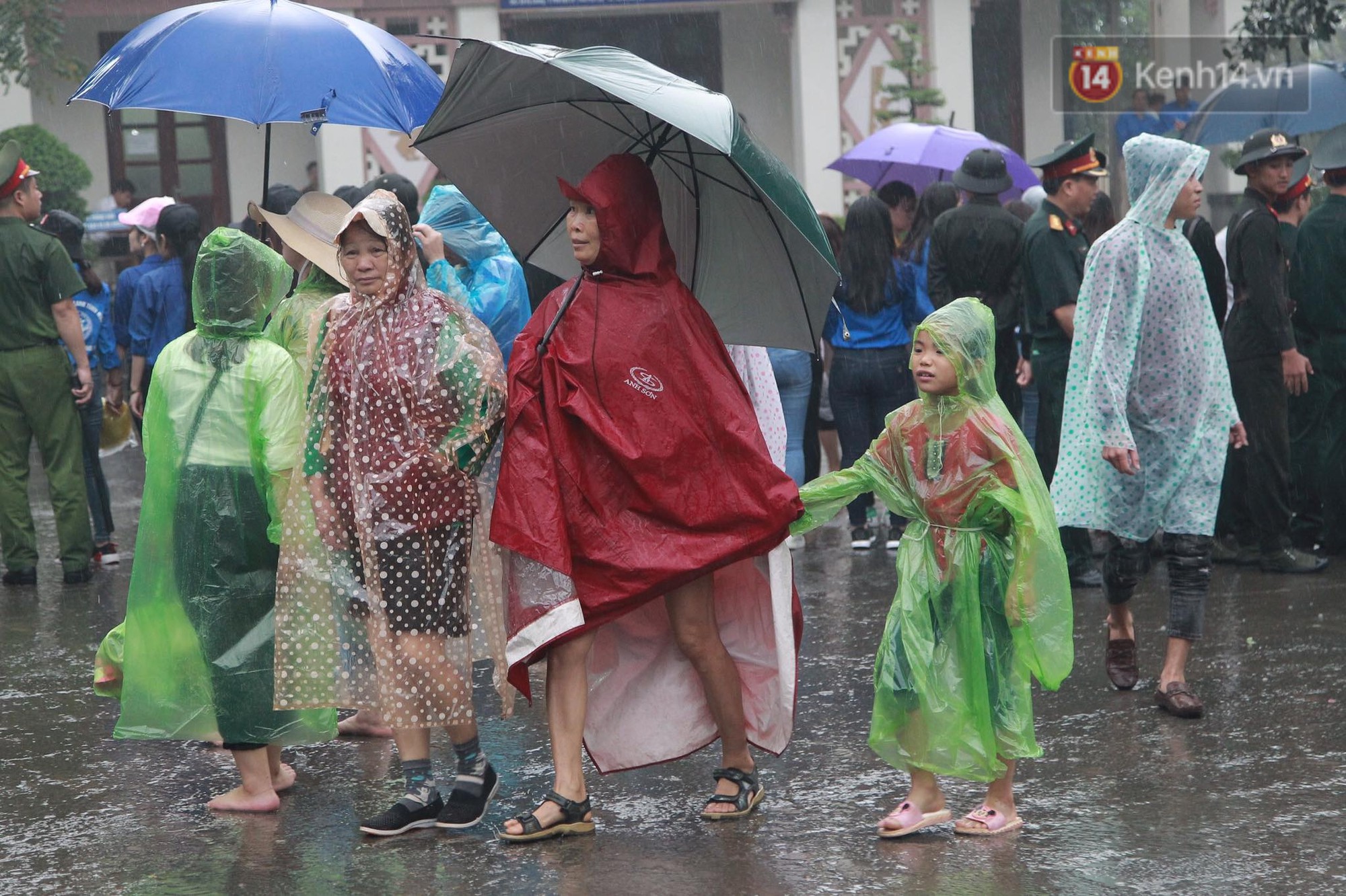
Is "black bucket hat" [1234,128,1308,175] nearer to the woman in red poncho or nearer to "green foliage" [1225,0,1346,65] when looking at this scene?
"green foliage" [1225,0,1346,65]

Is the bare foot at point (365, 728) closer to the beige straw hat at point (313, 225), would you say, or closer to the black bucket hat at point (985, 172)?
the beige straw hat at point (313, 225)

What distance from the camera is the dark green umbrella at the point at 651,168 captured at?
4.67m

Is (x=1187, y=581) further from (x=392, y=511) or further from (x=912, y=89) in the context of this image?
(x=912, y=89)

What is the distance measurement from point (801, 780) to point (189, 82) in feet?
10.4

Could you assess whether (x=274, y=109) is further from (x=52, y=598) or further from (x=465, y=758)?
(x=52, y=598)

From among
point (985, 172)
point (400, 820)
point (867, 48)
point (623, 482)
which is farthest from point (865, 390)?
point (867, 48)

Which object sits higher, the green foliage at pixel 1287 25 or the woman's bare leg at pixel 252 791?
the green foliage at pixel 1287 25

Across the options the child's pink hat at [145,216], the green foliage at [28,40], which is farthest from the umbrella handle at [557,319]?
the green foliage at [28,40]

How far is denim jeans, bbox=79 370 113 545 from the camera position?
9305 millimetres

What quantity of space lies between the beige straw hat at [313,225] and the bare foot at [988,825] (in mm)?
2810

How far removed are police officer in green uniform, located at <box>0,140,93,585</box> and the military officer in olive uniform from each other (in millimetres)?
4409

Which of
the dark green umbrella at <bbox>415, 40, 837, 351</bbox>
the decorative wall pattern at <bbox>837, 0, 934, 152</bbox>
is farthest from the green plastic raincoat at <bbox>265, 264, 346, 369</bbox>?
the decorative wall pattern at <bbox>837, 0, 934, 152</bbox>

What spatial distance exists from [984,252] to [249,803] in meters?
4.86

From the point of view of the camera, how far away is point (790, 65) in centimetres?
2191
